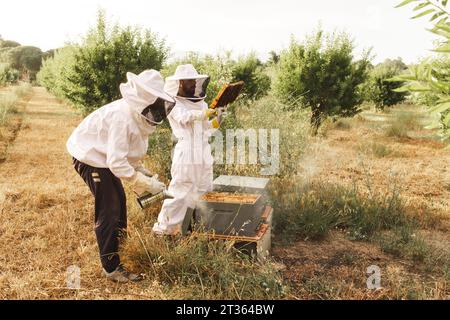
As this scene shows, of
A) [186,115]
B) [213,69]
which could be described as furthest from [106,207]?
[213,69]

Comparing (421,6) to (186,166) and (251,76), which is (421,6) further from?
(251,76)

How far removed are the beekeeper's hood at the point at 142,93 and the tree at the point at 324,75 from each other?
31.3 feet

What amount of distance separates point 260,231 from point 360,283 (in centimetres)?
98

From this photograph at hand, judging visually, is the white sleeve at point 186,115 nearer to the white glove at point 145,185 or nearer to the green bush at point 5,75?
the white glove at point 145,185

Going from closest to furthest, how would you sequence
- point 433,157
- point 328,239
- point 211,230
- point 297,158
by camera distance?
A: point 211,230 → point 328,239 → point 297,158 → point 433,157

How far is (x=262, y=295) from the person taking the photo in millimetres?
3074

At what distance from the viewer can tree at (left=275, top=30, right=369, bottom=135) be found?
1268 centimetres

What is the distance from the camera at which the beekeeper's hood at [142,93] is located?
323 cm

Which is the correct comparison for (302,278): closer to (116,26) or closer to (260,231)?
(260,231)

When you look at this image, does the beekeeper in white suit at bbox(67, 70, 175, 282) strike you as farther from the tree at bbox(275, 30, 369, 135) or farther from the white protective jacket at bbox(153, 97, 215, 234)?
the tree at bbox(275, 30, 369, 135)

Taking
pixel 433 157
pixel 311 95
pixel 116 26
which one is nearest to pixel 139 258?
pixel 116 26

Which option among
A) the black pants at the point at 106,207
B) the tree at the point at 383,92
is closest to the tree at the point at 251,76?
the tree at the point at 383,92

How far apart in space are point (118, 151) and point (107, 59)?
7.64m

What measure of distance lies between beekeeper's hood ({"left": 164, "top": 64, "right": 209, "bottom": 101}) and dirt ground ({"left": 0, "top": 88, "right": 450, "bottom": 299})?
6.13 ft
